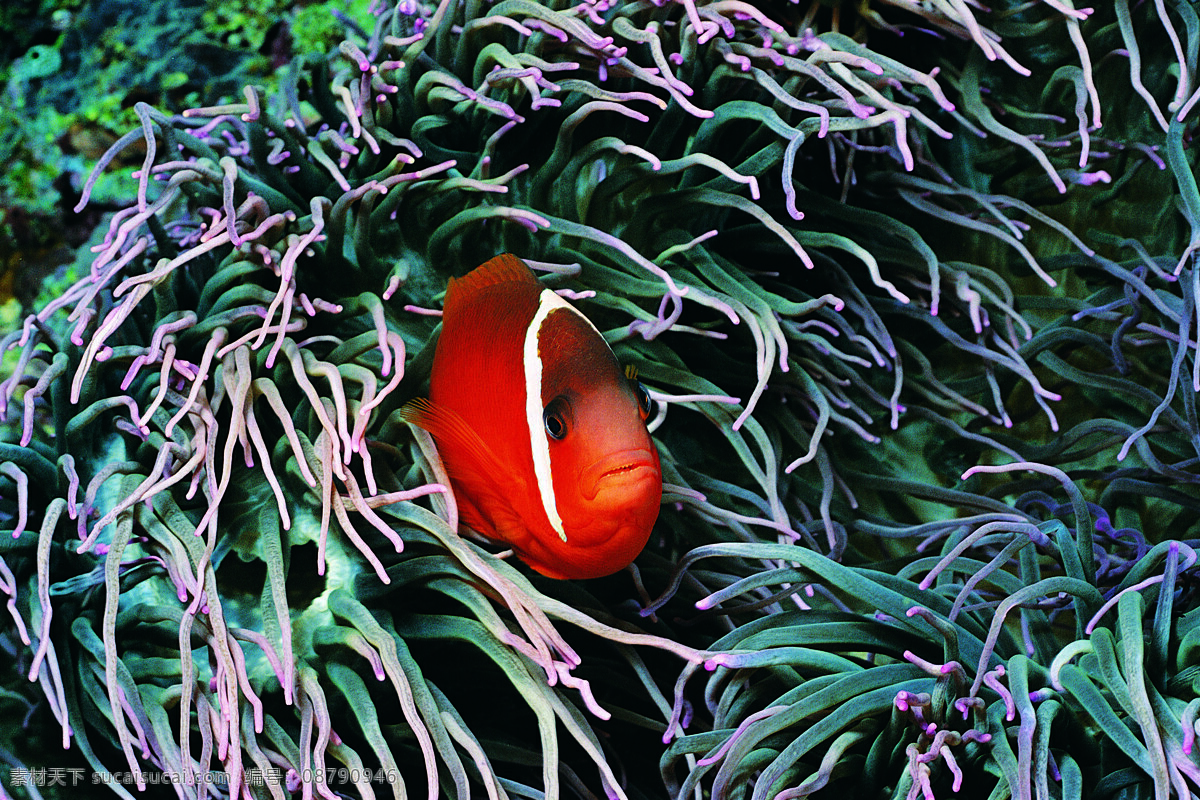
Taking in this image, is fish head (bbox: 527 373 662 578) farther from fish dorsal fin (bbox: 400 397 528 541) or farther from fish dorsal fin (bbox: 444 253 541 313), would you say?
fish dorsal fin (bbox: 444 253 541 313)

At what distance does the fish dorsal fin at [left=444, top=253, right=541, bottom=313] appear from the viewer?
0.81 meters

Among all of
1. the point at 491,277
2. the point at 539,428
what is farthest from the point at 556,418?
the point at 491,277

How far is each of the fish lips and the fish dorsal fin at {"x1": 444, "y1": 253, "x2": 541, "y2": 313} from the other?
0.22 metres

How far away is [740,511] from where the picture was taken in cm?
105

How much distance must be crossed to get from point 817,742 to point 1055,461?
0.61m

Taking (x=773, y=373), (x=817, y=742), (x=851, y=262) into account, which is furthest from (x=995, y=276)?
(x=817, y=742)

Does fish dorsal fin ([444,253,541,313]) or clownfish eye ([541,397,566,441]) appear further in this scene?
fish dorsal fin ([444,253,541,313])

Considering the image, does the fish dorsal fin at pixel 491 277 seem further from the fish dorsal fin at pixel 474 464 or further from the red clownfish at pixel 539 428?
the fish dorsal fin at pixel 474 464

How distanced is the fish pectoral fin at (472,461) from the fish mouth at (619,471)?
0.08 metres

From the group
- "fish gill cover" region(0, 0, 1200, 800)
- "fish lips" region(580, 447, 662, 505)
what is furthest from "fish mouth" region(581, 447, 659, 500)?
"fish gill cover" region(0, 0, 1200, 800)

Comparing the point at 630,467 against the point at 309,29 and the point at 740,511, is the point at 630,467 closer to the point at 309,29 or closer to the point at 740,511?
the point at 740,511

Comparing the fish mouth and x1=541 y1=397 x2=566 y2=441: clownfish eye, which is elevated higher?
x1=541 y1=397 x2=566 y2=441: clownfish eye

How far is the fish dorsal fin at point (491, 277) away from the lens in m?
0.81

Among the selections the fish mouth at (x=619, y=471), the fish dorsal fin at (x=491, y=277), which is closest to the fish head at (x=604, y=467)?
the fish mouth at (x=619, y=471)
